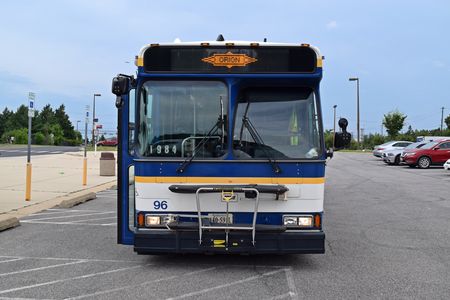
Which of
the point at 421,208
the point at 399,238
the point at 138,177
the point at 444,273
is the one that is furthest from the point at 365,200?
the point at 138,177

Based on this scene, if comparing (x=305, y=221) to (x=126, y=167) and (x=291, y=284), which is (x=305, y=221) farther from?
(x=126, y=167)

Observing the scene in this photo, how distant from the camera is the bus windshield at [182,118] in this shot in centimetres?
594

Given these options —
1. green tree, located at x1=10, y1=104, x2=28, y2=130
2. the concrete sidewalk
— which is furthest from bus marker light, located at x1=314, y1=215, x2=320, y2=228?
green tree, located at x1=10, y1=104, x2=28, y2=130

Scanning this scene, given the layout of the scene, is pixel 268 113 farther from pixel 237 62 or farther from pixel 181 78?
pixel 181 78

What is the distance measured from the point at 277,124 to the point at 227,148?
673mm

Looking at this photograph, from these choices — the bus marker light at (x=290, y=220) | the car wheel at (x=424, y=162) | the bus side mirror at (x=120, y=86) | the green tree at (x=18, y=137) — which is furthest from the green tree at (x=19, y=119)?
the bus marker light at (x=290, y=220)

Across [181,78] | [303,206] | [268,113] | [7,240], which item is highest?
[181,78]

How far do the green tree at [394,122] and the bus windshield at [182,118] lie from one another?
5205cm

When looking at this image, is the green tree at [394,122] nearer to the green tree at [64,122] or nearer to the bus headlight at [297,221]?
the bus headlight at [297,221]

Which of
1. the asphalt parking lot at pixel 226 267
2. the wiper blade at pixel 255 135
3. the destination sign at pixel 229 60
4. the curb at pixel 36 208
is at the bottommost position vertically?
the asphalt parking lot at pixel 226 267

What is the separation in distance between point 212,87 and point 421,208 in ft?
26.2

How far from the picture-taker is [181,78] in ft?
19.7

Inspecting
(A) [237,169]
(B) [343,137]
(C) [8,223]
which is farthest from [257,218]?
(C) [8,223]

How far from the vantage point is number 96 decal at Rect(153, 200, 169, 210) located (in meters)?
5.88
